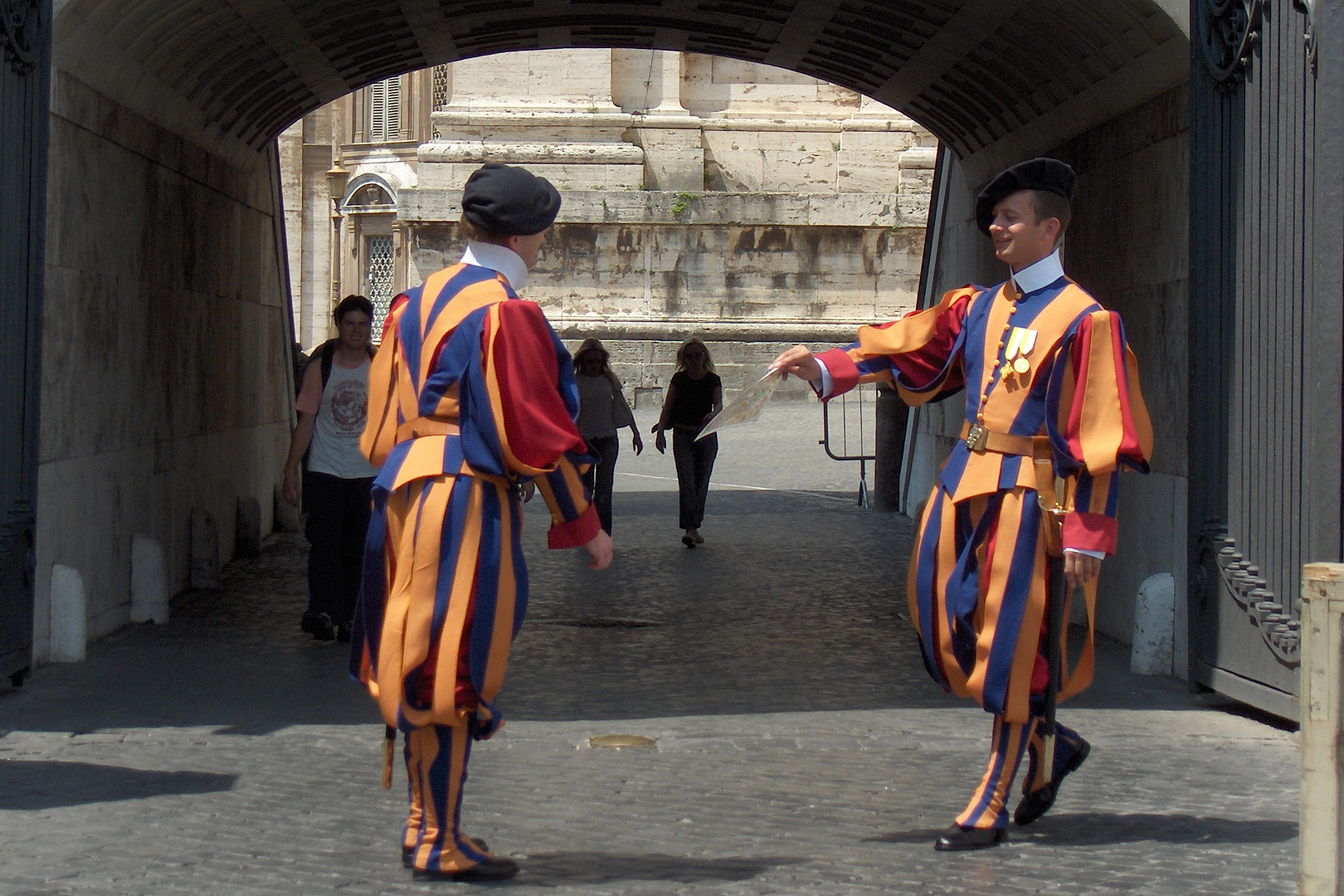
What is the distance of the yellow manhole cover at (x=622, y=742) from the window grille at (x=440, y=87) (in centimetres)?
4289

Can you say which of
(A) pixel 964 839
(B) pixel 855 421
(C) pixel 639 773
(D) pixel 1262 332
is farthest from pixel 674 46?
(B) pixel 855 421

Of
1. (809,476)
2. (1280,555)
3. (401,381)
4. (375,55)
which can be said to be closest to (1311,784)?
(401,381)

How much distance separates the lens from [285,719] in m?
6.52

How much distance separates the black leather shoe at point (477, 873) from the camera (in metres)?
4.39

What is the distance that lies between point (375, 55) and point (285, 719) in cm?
619

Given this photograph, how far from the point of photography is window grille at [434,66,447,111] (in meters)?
47.6

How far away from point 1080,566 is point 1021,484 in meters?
0.26

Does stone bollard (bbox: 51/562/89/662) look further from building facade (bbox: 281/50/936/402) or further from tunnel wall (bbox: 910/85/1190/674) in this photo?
building facade (bbox: 281/50/936/402)

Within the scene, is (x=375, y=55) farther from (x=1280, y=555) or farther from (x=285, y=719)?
(x=1280, y=555)

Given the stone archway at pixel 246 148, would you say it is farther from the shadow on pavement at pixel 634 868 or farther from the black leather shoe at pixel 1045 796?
the shadow on pavement at pixel 634 868

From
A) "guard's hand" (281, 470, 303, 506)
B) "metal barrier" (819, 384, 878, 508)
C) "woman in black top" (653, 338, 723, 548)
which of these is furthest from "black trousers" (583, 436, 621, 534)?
"metal barrier" (819, 384, 878, 508)

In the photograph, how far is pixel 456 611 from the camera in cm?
428

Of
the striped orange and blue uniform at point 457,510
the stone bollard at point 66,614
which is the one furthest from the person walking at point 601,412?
the striped orange and blue uniform at point 457,510

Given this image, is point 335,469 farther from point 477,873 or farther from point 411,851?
point 477,873
